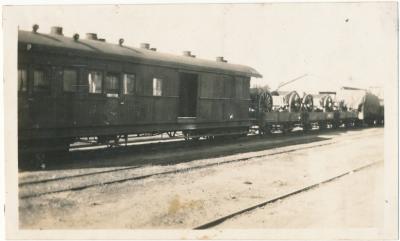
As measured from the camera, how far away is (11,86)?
8.56 metres

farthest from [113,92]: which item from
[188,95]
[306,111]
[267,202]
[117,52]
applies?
[306,111]

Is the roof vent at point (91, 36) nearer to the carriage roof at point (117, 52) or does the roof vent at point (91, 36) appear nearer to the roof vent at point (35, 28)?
the carriage roof at point (117, 52)

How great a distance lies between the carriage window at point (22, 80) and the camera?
920 centimetres

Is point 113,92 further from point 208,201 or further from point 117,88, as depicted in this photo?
point 208,201

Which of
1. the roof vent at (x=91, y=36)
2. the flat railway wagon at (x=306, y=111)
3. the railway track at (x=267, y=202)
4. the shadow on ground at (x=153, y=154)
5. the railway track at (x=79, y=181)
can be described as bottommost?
the railway track at (x=267, y=202)

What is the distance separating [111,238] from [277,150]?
9.13m

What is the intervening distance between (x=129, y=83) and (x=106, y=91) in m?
0.87

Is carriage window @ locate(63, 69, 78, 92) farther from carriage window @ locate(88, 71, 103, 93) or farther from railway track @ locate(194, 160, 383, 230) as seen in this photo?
railway track @ locate(194, 160, 383, 230)

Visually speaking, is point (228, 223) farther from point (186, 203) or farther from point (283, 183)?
point (283, 183)

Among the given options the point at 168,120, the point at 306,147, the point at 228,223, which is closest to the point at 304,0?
the point at 228,223

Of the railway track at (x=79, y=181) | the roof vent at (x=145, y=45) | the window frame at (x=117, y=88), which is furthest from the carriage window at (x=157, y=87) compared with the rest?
the railway track at (x=79, y=181)

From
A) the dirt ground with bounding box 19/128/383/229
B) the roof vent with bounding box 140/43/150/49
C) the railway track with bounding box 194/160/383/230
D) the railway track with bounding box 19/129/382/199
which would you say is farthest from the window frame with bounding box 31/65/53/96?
the railway track with bounding box 194/160/383/230

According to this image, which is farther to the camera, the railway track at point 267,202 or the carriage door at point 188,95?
the carriage door at point 188,95

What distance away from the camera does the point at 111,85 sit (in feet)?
37.7
